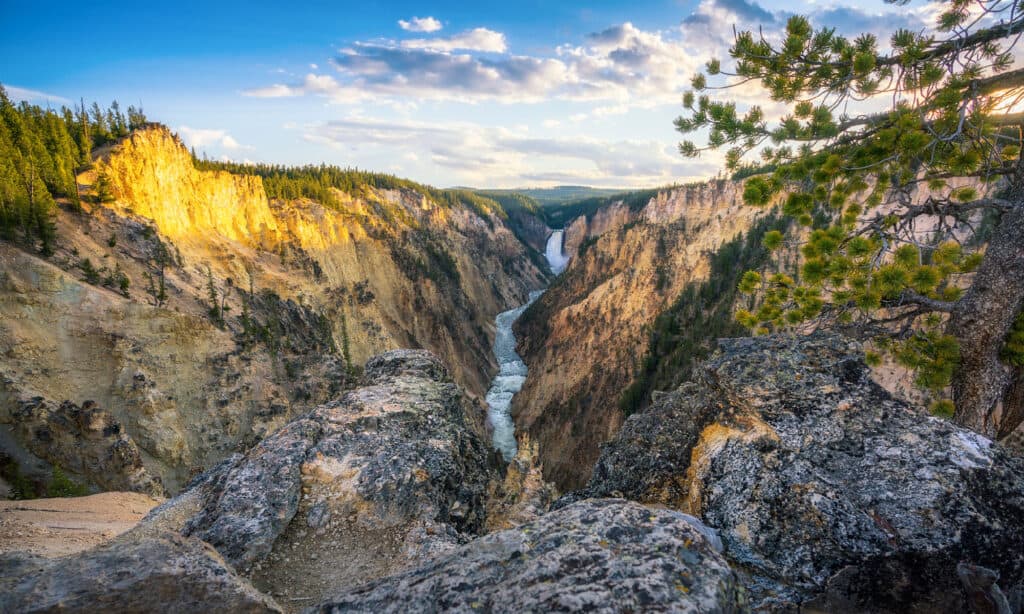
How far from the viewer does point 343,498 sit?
6.09m

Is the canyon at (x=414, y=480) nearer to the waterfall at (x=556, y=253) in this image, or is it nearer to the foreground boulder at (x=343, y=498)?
the foreground boulder at (x=343, y=498)

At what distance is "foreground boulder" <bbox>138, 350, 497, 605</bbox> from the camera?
5.26 meters

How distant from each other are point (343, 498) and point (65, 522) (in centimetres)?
1151

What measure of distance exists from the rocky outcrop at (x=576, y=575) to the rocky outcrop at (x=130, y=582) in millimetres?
826

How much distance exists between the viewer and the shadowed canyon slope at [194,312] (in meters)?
20.2

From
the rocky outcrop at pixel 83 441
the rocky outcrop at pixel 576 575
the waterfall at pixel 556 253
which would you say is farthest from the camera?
the waterfall at pixel 556 253

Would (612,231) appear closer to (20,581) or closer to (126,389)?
(126,389)

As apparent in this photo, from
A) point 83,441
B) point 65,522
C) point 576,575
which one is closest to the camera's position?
point 576,575

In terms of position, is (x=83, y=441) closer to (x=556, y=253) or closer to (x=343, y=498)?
(x=343, y=498)

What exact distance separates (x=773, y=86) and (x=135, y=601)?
7.29 m

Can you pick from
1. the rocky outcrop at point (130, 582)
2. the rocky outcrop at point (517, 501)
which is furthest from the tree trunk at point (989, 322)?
the rocky outcrop at point (130, 582)

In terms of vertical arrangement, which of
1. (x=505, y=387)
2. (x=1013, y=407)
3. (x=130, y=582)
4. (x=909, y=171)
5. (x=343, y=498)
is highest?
(x=909, y=171)

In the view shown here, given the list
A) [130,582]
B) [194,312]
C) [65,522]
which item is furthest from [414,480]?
[194,312]

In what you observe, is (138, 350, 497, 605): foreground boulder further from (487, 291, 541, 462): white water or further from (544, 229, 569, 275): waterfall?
(544, 229, 569, 275): waterfall
